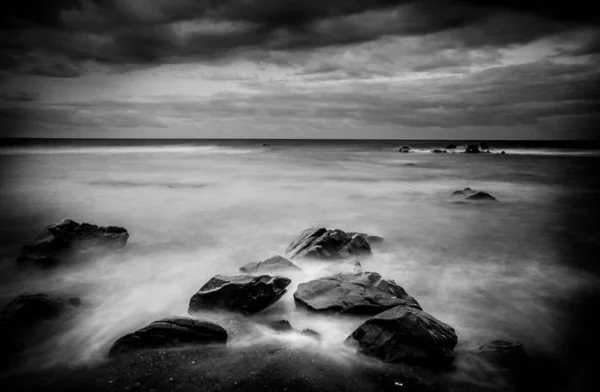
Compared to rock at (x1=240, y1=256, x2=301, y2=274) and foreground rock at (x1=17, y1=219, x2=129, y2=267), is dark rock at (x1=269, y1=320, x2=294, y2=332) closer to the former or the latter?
rock at (x1=240, y1=256, x2=301, y2=274)

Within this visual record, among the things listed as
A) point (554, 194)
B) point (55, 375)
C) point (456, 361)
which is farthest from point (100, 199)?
point (554, 194)

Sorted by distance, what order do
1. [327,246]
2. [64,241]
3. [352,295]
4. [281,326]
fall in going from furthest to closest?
[64,241], [327,246], [352,295], [281,326]

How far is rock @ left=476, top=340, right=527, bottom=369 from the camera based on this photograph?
441 centimetres

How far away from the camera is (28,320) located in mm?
5000

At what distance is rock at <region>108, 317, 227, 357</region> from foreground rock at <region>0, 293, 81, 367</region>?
1292mm

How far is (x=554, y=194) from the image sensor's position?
60.0ft

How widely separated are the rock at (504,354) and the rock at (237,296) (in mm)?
3064

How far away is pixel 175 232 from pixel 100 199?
24.5ft

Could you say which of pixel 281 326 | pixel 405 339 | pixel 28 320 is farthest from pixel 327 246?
pixel 28 320

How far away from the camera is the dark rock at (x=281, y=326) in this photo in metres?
4.93

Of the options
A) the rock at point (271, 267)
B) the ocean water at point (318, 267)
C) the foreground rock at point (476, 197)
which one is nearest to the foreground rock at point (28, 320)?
the ocean water at point (318, 267)

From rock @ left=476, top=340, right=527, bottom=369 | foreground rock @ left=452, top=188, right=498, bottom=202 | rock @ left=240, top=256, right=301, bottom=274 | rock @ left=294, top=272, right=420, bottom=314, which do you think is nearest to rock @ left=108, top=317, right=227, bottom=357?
rock @ left=294, top=272, right=420, bottom=314

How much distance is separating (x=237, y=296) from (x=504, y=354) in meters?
3.77

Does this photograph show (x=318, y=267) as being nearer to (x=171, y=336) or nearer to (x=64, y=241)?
(x=171, y=336)
